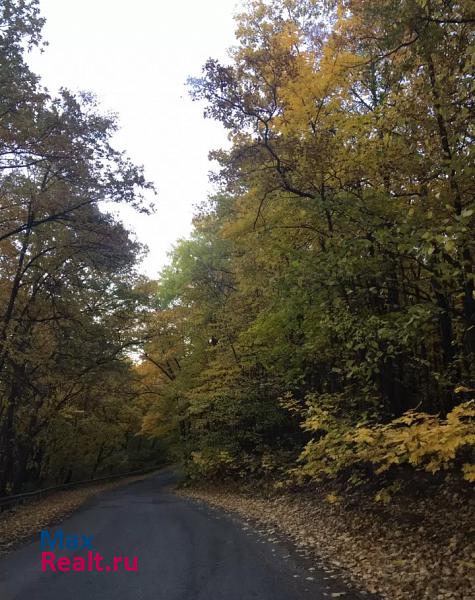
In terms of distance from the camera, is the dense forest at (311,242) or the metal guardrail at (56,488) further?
the metal guardrail at (56,488)

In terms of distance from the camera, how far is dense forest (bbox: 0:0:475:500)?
681cm

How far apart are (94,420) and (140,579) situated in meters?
19.1

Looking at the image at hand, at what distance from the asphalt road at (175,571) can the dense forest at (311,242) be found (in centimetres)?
162

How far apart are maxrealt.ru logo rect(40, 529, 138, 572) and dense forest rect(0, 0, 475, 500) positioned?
3.26 m

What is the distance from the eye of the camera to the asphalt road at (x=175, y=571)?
6.02 meters

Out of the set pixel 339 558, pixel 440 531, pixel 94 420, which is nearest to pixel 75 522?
pixel 339 558

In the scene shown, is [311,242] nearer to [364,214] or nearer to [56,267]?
[364,214]

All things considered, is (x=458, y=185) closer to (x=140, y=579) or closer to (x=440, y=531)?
(x=440, y=531)

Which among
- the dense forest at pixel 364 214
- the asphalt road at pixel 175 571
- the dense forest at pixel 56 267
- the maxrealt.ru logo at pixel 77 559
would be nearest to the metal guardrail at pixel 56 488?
the dense forest at pixel 56 267

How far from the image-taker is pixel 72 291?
17.9m

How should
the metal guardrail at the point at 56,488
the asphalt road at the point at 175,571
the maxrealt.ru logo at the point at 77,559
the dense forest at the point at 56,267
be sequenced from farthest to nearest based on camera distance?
1. the metal guardrail at the point at 56,488
2. the dense forest at the point at 56,267
3. the maxrealt.ru logo at the point at 77,559
4. the asphalt road at the point at 175,571

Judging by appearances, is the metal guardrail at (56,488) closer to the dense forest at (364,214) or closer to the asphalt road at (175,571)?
the asphalt road at (175,571)

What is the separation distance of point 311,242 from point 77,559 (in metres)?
8.29

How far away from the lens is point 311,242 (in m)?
12.3
